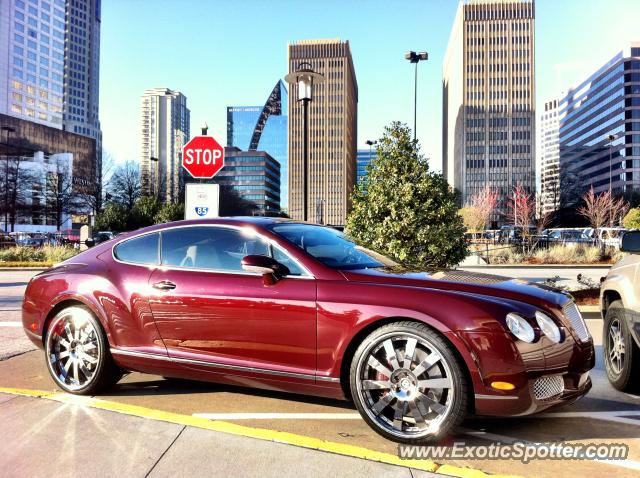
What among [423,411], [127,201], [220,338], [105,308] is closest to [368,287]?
[423,411]

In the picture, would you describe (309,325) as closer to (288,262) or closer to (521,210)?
(288,262)

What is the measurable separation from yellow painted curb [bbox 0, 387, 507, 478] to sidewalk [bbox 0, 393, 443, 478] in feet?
0.19

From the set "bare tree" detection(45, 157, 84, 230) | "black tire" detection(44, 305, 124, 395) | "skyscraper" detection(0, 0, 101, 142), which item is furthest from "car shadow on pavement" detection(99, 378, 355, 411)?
"skyscraper" detection(0, 0, 101, 142)

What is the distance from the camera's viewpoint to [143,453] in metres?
3.00

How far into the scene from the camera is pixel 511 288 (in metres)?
3.29

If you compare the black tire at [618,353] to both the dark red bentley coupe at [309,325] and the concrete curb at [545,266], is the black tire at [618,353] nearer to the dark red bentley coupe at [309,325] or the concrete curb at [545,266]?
the dark red bentley coupe at [309,325]

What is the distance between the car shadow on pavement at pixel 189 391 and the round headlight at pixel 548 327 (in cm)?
163

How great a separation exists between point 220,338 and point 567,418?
2.67m

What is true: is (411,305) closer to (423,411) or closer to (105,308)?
(423,411)

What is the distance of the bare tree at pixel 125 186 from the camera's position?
204ft

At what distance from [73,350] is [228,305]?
164 centimetres

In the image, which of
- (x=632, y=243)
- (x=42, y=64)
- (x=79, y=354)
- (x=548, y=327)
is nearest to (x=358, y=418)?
(x=548, y=327)

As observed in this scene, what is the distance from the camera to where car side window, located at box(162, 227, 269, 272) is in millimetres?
3811

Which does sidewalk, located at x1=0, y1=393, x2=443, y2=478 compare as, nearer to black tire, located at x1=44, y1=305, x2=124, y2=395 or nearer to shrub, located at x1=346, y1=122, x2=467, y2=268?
black tire, located at x1=44, y1=305, x2=124, y2=395
